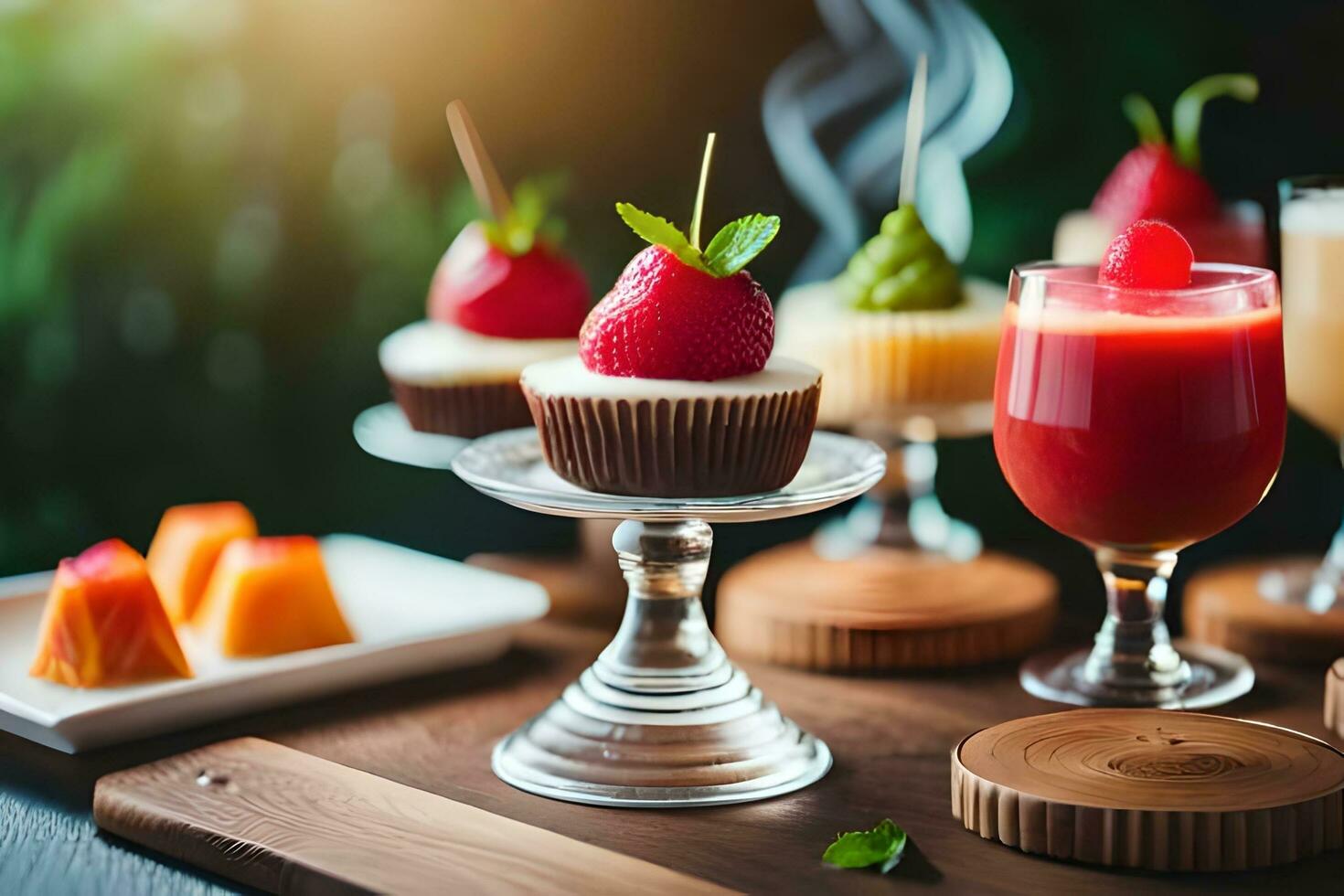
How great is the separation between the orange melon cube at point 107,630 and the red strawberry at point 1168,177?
0.91 metres

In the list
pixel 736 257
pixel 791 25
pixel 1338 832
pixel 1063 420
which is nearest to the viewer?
pixel 1338 832

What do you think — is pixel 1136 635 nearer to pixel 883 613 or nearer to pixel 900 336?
pixel 883 613

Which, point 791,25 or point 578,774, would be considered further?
point 791,25

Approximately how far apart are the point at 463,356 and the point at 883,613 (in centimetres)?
48

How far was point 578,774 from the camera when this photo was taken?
1197 millimetres

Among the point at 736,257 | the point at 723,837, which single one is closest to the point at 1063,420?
the point at 736,257

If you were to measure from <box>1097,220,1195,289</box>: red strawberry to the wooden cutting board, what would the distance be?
528 millimetres

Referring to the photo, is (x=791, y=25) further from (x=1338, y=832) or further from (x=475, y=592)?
(x=1338, y=832)

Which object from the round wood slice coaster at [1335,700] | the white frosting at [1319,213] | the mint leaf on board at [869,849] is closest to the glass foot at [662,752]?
the mint leaf on board at [869,849]

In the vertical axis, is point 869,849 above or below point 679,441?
below

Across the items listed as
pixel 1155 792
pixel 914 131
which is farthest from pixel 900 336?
pixel 1155 792

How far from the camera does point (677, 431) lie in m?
1.15

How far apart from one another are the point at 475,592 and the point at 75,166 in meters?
0.79

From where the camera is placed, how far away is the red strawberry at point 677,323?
1.16 m
